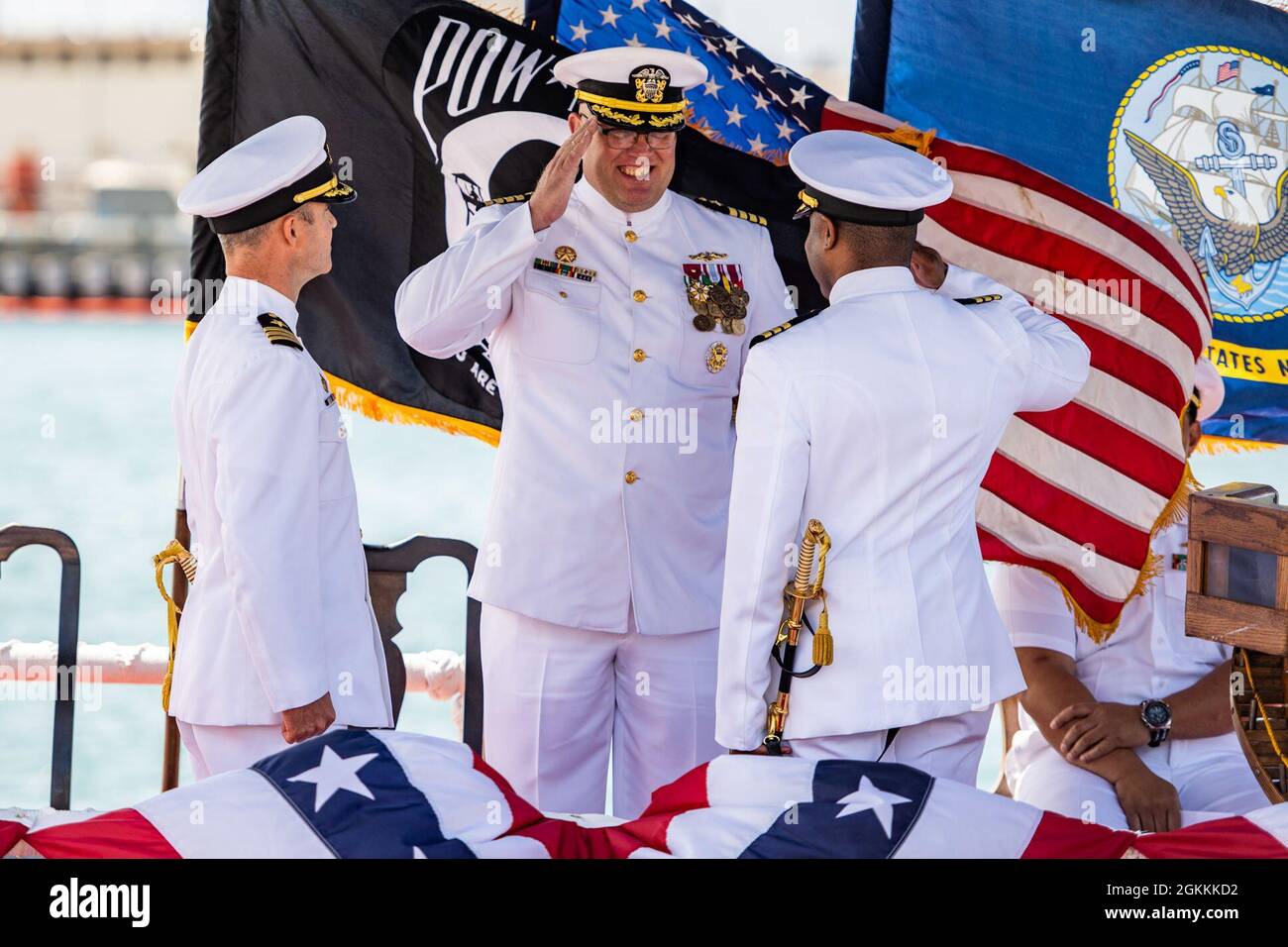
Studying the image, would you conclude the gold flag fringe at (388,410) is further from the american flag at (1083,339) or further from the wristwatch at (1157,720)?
the wristwatch at (1157,720)

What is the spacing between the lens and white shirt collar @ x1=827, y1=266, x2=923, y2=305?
2580mm

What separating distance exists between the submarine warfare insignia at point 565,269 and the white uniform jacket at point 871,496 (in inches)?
26.4

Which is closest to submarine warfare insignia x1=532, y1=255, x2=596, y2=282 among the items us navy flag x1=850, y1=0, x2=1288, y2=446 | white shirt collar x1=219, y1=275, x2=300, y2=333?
white shirt collar x1=219, y1=275, x2=300, y2=333

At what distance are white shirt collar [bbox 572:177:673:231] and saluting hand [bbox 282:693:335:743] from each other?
113 centimetres

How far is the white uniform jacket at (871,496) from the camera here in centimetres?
249

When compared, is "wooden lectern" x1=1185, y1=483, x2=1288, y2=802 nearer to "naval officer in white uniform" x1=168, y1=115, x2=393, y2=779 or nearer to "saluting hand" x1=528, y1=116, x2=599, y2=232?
"saluting hand" x1=528, y1=116, x2=599, y2=232

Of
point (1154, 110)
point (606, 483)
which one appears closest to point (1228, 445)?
point (1154, 110)

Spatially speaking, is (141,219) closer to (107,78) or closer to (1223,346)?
(107,78)

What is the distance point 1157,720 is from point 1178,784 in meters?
0.14

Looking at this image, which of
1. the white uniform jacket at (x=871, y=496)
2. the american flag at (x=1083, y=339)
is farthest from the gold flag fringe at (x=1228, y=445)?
the white uniform jacket at (x=871, y=496)

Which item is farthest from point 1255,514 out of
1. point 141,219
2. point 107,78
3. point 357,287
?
point 107,78

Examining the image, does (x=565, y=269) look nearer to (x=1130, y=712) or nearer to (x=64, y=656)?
(x=64, y=656)
